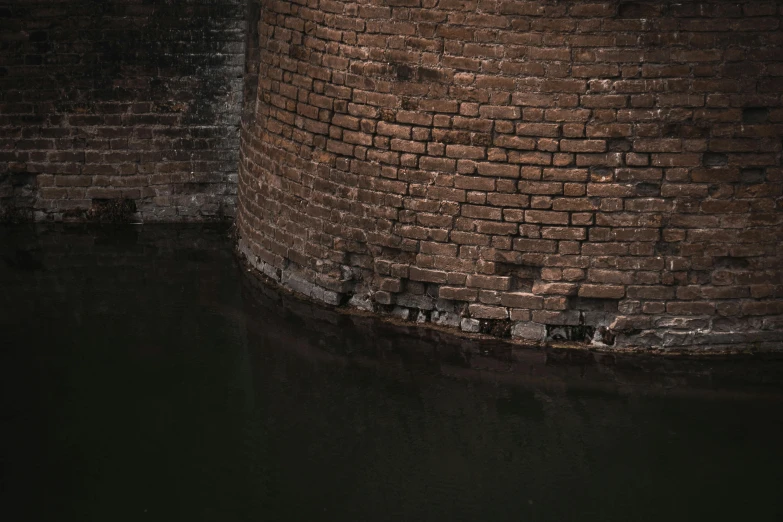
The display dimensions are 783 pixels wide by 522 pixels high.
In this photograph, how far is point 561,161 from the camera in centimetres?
768

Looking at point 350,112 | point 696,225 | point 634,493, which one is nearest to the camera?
point 634,493

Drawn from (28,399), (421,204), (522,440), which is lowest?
(28,399)

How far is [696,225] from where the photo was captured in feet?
25.2

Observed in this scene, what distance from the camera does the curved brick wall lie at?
745 centimetres

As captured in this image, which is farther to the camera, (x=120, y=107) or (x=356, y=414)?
(x=120, y=107)

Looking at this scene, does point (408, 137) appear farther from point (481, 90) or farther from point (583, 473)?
point (583, 473)

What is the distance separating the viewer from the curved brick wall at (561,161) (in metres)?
7.45

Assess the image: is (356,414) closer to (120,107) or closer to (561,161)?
(561,161)

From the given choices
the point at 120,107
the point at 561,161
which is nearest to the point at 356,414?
the point at 561,161

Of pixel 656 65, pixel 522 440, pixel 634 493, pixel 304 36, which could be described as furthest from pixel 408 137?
pixel 634 493

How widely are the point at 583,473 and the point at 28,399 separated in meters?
3.37

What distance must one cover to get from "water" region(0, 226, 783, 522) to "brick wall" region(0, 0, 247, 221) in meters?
1.15

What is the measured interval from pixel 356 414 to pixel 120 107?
13.4 feet

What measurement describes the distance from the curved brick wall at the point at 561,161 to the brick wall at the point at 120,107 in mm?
1868
